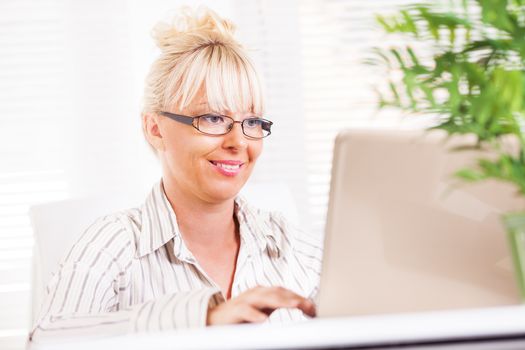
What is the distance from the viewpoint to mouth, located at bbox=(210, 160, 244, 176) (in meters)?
1.83

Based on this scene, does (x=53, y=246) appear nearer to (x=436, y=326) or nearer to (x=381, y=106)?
(x=381, y=106)

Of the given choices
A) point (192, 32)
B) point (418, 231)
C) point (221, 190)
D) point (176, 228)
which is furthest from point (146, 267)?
point (418, 231)

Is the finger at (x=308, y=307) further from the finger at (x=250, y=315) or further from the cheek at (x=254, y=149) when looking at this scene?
the cheek at (x=254, y=149)

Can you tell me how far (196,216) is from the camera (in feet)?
6.15

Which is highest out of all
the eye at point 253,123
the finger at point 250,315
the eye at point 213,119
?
the eye at point 213,119

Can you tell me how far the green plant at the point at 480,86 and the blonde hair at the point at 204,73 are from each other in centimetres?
78

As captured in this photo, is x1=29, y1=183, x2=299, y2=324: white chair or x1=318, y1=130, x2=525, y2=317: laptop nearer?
x1=318, y1=130, x2=525, y2=317: laptop

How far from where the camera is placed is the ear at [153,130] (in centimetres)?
196

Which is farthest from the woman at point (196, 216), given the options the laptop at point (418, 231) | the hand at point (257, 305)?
the laptop at point (418, 231)

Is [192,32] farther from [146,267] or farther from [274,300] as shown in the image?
[274,300]

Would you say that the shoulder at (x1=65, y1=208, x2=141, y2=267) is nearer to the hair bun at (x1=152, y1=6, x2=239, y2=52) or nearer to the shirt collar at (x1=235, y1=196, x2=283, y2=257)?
the shirt collar at (x1=235, y1=196, x2=283, y2=257)

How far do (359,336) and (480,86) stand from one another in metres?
0.39

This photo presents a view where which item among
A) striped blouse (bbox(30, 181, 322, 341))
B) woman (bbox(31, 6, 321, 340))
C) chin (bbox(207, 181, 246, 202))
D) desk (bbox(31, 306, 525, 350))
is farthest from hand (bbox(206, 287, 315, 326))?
chin (bbox(207, 181, 246, 202))

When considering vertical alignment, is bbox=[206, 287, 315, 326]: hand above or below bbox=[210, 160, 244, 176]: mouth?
below
